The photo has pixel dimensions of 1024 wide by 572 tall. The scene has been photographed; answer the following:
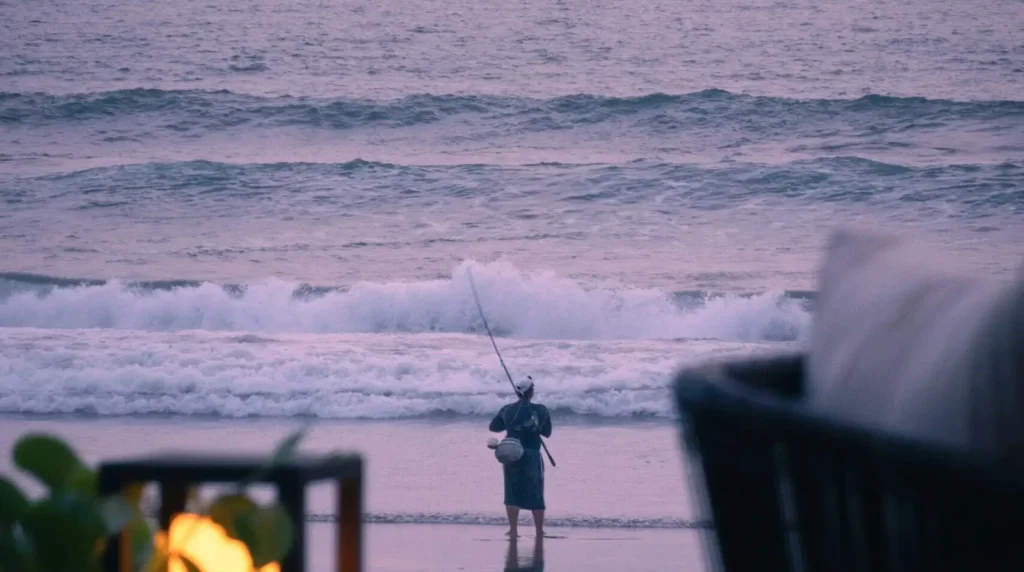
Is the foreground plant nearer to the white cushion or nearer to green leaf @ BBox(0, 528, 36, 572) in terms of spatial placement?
green leaf @ BBox(0, 528, 36, 572)

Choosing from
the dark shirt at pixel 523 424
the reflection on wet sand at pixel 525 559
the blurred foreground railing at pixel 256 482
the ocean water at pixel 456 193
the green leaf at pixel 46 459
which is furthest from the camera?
the ocean water at pixel 456 193

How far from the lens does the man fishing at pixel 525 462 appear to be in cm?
667

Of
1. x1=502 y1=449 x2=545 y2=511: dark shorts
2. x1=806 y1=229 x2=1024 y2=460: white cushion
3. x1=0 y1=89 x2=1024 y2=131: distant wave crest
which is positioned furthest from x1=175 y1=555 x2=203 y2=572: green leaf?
x1=0 y1=89 x2=1024 y2=131: distant wave crest

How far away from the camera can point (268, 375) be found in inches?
449

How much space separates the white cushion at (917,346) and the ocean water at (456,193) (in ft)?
19.7

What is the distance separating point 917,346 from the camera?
3.58 ft

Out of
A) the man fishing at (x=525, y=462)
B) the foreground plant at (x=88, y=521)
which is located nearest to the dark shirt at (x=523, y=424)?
the man fishing at (x=525, y=462)

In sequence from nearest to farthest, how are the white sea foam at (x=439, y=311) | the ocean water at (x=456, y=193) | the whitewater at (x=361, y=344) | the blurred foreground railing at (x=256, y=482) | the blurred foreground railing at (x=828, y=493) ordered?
the blurred foreground railing at (x=828, y=493) → the blurred foreground railing at (x=256, y=482) → the whitewater at (x=361, y=344) → the ocean water at (x=456, y=193) → the white sea foam at (x=439, y=311)

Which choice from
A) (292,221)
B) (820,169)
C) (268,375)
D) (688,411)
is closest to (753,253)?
(820,169)

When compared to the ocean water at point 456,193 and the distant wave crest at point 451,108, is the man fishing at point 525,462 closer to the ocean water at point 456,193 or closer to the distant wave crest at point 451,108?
the ocean water at point 456,193

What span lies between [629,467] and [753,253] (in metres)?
10.5

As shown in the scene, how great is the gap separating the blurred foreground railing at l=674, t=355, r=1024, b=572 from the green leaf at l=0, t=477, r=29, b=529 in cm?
63

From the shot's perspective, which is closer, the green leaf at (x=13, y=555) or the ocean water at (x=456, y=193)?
the green leaf at (x=13, y=555)

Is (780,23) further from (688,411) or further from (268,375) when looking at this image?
(688,411)
